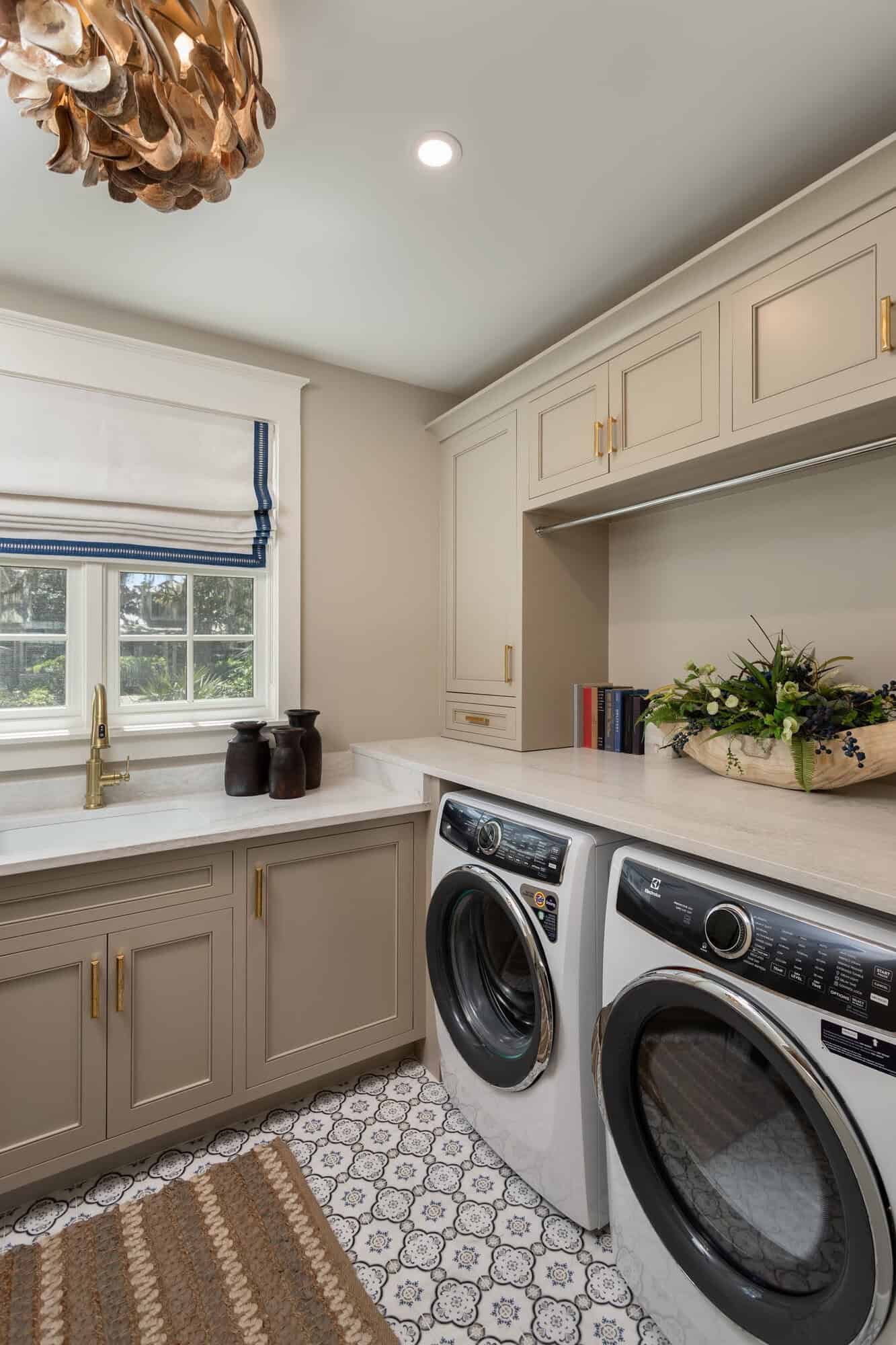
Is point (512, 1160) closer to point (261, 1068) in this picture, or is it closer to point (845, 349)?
point (261, 1068)

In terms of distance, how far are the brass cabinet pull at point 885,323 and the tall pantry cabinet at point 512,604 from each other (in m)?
1.18

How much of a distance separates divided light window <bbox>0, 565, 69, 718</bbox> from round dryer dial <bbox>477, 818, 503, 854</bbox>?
4.83ft

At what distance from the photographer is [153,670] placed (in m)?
2.38

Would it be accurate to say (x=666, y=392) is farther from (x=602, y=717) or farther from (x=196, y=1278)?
(x=196, y=1278)

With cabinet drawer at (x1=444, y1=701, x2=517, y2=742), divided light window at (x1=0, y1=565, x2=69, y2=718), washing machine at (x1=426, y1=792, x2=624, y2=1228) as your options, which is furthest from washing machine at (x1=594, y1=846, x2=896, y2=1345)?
divided light window at (x1=0, y1=565, x2=69, y2=718)

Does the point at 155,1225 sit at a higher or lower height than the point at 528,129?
lower

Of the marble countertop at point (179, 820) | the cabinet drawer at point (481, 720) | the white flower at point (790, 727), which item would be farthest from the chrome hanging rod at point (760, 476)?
the marble countertop at point (179, 820)

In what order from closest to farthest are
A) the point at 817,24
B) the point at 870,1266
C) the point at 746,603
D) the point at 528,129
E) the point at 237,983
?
the point at 870,1266, the point at 817,24, the point at 528,129, the point at 237,983, the point at 746,603

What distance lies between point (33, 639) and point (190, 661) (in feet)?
1.62

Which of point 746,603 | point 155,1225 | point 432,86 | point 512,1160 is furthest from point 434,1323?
point 432,86

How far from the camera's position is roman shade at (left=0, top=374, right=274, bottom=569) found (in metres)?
2.07

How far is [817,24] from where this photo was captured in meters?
1.23

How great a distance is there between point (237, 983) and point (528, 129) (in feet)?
7.34

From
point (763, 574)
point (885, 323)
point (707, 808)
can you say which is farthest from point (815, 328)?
point (707, 808)
